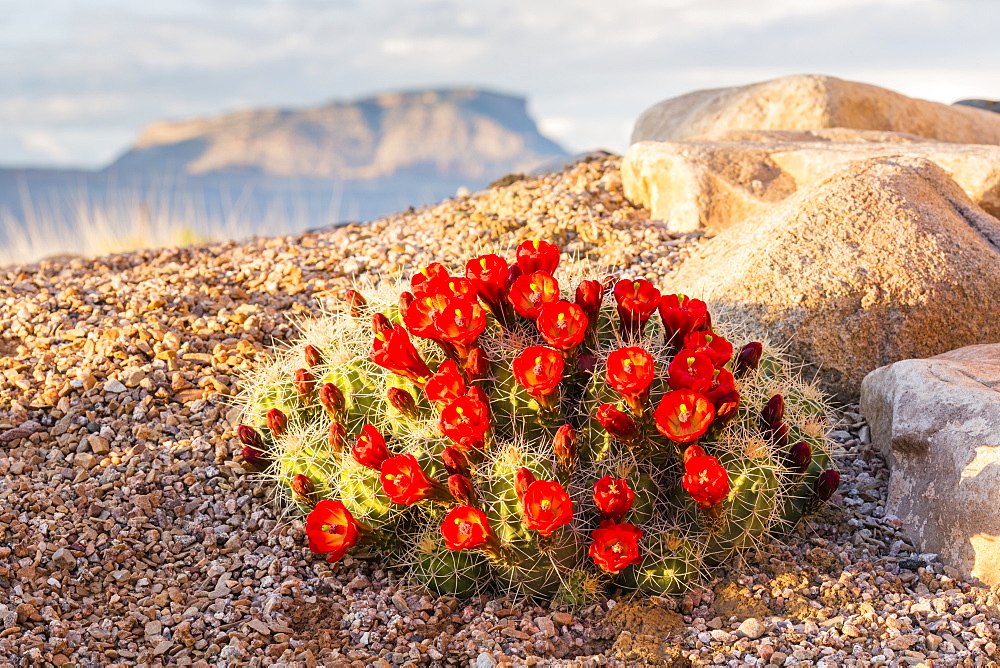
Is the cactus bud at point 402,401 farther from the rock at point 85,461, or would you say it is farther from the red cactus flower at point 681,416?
the rock at point 85,461

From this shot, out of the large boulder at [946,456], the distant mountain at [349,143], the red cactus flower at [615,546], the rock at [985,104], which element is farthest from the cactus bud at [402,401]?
the distant mountain at [349,143]

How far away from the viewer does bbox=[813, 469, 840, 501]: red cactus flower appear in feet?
13.0

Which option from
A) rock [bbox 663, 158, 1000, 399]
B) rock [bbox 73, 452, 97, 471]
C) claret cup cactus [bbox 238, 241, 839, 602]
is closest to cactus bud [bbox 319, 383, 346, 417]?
claret cup cactus [bbox 238, 241, 839, 602]

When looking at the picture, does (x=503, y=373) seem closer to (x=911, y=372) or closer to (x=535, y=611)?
(x=535, y=611)

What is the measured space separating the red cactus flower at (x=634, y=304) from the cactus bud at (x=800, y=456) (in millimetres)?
824

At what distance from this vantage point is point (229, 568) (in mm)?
4031

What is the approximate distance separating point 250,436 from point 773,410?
2.41m

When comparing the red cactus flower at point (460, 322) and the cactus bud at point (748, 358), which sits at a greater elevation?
the red cactus flower at point (460, 322)

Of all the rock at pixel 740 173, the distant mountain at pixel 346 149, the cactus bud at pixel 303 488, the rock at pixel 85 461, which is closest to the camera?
the cactus bud at pixel 303 488

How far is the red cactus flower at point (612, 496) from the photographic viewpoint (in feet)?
11.2

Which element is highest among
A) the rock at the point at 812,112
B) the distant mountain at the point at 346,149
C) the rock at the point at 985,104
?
the rock at the point at 985,104

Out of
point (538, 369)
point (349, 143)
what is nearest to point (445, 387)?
point (538, 369)

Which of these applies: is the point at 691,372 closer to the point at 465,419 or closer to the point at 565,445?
the point at 565,445

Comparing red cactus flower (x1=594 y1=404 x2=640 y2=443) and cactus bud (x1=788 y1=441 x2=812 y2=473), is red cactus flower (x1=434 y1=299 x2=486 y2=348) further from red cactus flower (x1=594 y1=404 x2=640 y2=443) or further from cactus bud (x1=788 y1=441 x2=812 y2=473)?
cactus bud (x1=788 y1=441 x2=812 y2=473)
